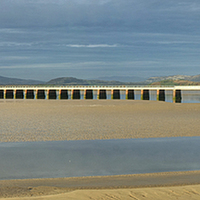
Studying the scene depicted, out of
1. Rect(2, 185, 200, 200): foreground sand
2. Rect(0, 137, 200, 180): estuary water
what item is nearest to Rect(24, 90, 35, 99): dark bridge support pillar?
Rect(0, 137, 200, 180): estuary water

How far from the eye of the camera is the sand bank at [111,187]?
300 inches

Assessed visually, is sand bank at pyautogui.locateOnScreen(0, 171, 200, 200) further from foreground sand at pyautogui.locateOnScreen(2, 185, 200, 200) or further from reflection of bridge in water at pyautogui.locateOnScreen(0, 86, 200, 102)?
reflection of bridge in water at pyautogui.locateOnScreen(0, 86, 200, 102)

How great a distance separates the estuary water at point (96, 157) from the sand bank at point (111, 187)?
588mm

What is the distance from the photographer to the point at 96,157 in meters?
12.2

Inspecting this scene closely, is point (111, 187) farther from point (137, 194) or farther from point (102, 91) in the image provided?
point (102, 91)

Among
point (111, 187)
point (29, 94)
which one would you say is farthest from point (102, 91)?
point (111, 187)

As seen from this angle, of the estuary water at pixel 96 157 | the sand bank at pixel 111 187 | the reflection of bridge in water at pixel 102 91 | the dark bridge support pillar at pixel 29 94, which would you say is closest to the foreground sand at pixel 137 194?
the sand bank at pixel 111 187

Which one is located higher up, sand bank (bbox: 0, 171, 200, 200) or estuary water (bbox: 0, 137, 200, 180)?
estuary water (bbox: 0, 137, 200, 180)

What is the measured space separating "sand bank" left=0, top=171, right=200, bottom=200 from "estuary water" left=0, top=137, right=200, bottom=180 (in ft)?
1.93

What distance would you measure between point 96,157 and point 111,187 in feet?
12.4

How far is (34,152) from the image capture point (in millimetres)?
12938

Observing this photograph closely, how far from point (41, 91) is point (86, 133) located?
69.0 meters

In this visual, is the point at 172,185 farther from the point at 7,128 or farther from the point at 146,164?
the point at 7,128

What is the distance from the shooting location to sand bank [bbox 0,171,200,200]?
300 inches
